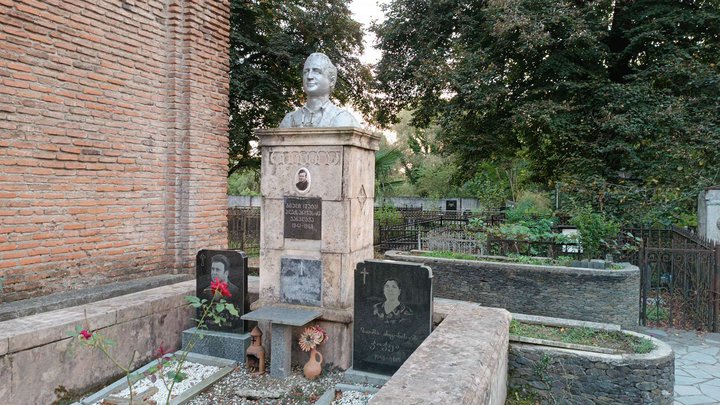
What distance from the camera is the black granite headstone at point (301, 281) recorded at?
505 centimetres

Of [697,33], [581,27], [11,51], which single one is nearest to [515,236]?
[581,27]

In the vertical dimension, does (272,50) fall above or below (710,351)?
above

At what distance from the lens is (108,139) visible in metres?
5.93

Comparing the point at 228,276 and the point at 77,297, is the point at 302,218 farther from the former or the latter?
the point at 77,297

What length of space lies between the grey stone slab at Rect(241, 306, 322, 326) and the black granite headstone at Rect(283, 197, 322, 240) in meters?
0.83

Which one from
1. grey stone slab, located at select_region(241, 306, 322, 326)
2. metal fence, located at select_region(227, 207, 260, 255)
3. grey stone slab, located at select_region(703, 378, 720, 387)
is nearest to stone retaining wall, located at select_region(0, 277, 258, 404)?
grey stone slab, located at select_region(241, 306, 322, 326)

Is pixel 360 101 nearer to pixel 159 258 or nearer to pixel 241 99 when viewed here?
pixel 241 99

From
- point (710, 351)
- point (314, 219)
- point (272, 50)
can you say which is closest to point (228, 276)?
point (314, 219)

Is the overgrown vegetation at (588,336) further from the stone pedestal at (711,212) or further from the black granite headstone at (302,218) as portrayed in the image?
the stone pedestal at (711,212)

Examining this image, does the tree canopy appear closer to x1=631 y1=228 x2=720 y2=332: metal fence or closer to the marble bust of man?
x1=631 y1=228 x2=720 y2=332: metal fence

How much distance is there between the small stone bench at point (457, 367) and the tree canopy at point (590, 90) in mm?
8913

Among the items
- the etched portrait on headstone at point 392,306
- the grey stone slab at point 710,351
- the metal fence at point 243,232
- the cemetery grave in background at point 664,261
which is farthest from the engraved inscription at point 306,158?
the metal fence at point 243,232

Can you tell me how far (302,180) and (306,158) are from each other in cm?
26

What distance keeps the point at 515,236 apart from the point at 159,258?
746 centimetres
